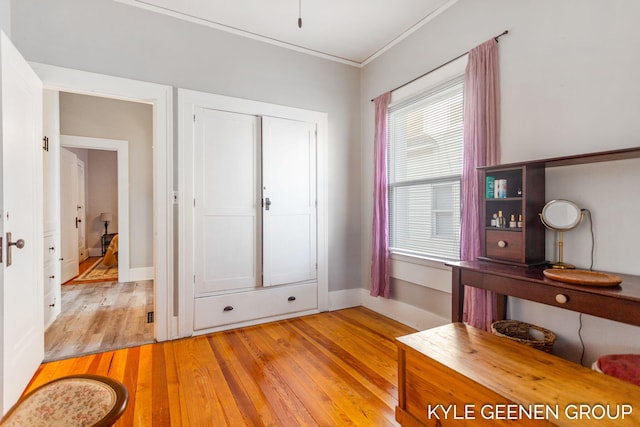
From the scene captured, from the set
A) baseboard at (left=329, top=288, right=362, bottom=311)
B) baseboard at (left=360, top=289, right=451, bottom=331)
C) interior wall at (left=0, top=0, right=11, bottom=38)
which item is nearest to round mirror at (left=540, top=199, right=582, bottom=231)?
baseboard at (left=360, top=289, right=451, bottom=331)

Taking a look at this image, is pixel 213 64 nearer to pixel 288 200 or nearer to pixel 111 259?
pixel 288 200

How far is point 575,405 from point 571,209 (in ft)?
3.66

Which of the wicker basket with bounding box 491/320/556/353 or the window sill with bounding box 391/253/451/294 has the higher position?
the window sill with bounding box 391/253/451/294

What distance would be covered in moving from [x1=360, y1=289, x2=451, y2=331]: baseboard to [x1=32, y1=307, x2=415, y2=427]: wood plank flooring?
11cm

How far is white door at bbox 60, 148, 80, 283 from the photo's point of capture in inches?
185

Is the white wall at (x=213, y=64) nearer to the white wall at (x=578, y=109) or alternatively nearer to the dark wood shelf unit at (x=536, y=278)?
the white wall at (x=578, y=109)

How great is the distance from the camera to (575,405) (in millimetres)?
1132

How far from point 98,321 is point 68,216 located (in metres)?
2.70

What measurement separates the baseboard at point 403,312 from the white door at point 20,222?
286 cm

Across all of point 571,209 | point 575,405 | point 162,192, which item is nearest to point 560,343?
point 571,209

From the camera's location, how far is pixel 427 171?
2.87 m

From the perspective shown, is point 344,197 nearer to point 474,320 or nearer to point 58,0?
point 474,320

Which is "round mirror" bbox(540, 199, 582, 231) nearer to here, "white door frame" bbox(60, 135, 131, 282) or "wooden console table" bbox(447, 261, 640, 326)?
"wooden console table" bbox(447, 261, 640, 326)

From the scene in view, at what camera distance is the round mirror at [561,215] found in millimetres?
1781
